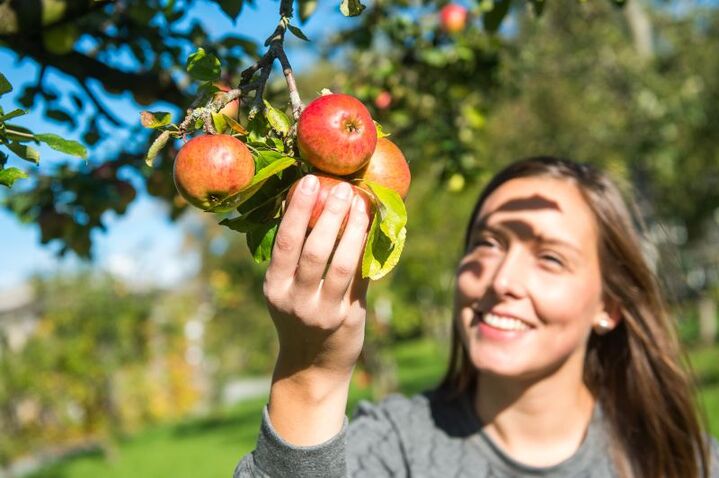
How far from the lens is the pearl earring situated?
2080 millimetres

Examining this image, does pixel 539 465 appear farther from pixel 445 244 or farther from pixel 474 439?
pixel 445 244

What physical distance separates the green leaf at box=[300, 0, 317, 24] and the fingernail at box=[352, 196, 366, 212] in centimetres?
99

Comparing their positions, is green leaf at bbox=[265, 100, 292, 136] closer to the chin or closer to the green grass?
the chin

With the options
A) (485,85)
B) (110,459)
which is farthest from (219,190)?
(110,459)

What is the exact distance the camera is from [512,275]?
178 centimetres

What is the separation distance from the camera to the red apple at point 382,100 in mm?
2578

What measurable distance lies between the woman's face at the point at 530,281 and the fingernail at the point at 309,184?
0.96m

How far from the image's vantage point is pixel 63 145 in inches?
44.8

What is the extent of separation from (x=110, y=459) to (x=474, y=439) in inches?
445

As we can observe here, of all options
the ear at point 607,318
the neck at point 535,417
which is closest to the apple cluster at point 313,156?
the neck at point 535,417

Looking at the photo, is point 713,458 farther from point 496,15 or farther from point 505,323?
point 496,15

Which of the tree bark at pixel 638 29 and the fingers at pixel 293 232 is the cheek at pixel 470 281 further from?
the tree bark at pixel 638 29

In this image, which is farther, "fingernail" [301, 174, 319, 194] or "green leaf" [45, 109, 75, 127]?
"green leaf" [45, 109, 75, 127]

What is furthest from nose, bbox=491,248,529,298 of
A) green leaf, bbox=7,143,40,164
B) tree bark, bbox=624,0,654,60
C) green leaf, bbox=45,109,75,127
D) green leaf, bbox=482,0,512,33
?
tree bark, bbox=624,0,654,60
